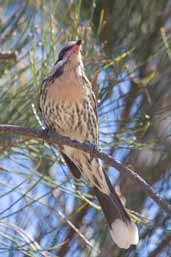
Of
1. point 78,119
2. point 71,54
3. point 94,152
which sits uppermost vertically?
point 71,54

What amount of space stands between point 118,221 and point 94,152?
0.52m

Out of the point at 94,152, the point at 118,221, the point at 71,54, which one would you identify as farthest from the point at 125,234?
the point at 71,54

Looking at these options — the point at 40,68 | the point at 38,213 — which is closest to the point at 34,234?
the point at 38,213

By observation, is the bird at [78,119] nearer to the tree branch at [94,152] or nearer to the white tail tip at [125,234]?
the white tail tip at [125,234]

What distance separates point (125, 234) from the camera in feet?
9.00

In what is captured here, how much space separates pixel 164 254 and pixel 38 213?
72 cm

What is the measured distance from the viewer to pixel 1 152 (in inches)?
110

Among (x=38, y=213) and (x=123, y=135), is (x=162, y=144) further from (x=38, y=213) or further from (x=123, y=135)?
(x=38, y=213)

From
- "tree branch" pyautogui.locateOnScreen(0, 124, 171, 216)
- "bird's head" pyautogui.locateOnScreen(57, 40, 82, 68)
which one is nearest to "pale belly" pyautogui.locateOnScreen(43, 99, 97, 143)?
"bird's head" pyautogui.locateOnScreen(57, 40, 82, 68)

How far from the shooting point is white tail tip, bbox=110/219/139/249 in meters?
2.75

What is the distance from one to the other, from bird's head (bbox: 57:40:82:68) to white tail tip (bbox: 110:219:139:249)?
23.6 inches

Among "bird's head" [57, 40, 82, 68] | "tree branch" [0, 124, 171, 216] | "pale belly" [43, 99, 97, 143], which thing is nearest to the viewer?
"tree branch" [0, 124, 171, 216]

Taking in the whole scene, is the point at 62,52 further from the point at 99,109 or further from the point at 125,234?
the point at 125,234

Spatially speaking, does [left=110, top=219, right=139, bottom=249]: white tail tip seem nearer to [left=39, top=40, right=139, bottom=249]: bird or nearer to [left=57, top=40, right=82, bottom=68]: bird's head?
[left=39, top=40, right=139, bottom=249]: bird
